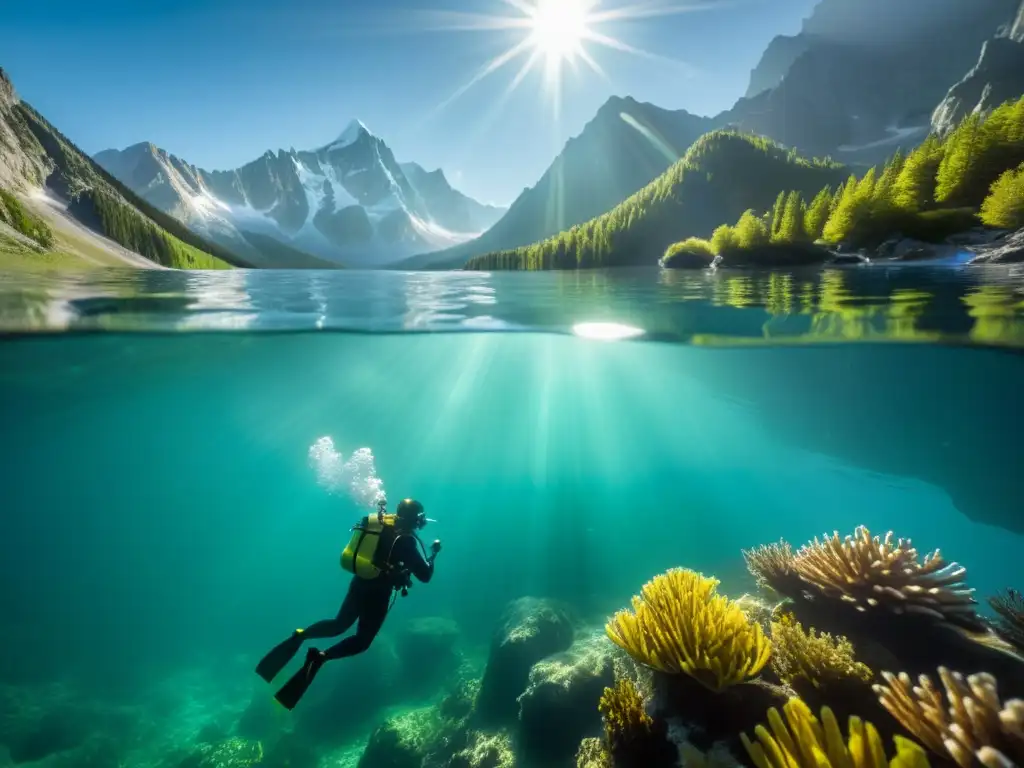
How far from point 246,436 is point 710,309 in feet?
186

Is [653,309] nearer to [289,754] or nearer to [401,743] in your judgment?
[401,743]

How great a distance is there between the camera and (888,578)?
16.8 ft

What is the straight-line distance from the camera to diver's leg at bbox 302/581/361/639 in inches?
269

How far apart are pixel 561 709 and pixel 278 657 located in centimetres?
540

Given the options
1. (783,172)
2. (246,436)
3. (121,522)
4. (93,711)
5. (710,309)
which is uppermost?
(783,172)

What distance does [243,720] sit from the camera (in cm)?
1361

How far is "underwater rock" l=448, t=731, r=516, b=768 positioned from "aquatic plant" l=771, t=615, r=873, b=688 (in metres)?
6.89

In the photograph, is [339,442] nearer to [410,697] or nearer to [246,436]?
[246,436]

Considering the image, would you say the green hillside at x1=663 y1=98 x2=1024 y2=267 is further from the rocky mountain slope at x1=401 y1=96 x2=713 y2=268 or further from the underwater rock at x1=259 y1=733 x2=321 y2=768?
the rocky mountain slope at x1=401 y1=96 x2=713 y2=268

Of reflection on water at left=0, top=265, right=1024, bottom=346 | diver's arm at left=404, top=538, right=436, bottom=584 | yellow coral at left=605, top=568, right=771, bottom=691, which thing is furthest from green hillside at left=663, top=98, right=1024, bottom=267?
A: diver's arm at left=404, top=538, right=436, bottom=584

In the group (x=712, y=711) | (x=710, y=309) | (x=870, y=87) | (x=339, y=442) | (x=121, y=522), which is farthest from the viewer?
(x=870, y=87)

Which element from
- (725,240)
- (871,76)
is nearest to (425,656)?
(725,240)

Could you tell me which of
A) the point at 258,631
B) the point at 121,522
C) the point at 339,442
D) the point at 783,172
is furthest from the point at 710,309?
the point at 783,172

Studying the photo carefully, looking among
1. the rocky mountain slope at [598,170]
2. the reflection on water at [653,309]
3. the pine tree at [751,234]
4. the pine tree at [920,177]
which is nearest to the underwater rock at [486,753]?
the reflection on water at [653,309]
